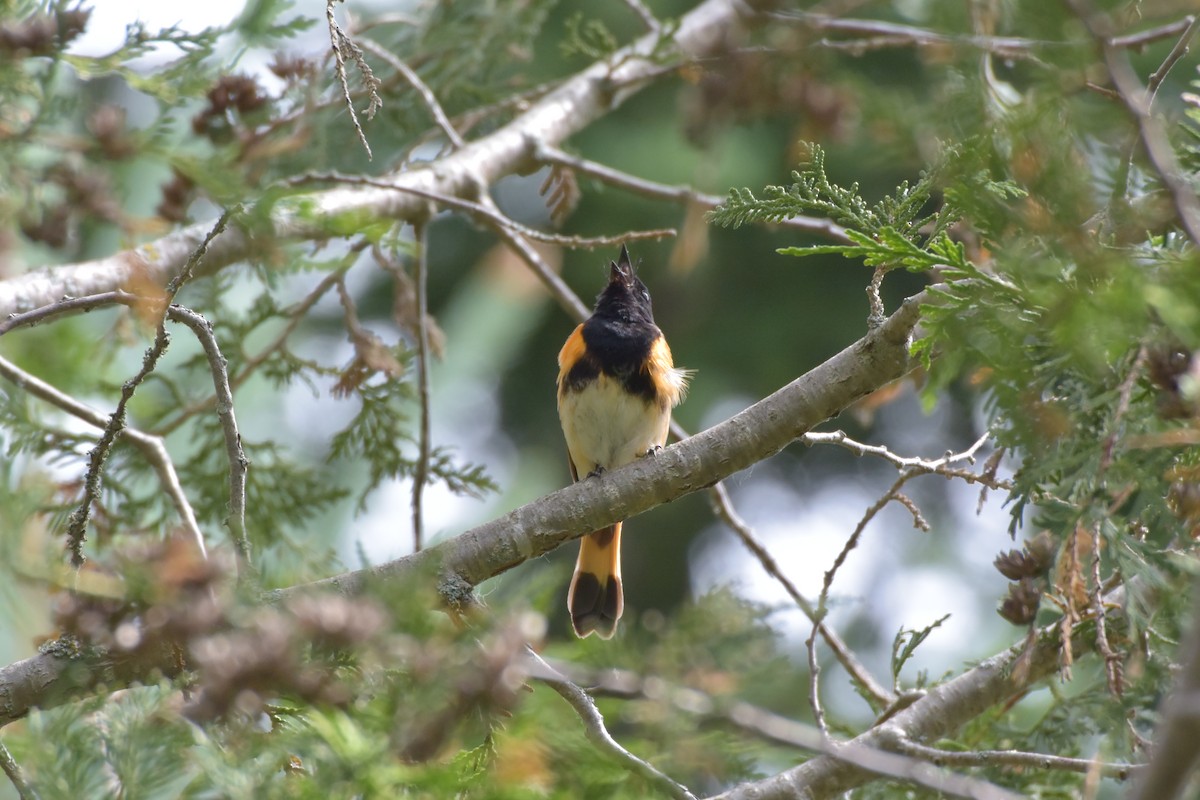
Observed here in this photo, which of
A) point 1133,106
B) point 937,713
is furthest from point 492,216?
point 1133,106

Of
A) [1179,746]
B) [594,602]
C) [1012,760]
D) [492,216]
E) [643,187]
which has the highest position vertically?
[643,187]

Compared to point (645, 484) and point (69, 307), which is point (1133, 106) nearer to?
point (645, 484)

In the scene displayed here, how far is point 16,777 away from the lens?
1967mm

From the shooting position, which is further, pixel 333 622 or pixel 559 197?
pixel 559 197

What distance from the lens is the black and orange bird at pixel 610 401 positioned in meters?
4.12

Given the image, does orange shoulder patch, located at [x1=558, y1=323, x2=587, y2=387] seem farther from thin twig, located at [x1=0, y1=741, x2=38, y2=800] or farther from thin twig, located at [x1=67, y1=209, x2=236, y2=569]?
thin twig, located at [x1=0, y1=741, x2=38, y2=800]

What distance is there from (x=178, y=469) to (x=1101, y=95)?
10.2 feet

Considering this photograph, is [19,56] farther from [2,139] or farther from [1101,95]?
[1101,95]

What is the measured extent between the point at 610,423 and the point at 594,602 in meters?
0.83

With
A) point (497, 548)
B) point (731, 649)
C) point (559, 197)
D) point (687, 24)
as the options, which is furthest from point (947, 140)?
point (687, 24)

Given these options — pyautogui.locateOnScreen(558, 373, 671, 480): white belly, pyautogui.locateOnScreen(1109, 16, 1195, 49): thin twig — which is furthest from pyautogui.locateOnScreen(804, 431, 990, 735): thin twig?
pyautogui.locateOnScreen(1109, 16, 1195, 49): thin twig

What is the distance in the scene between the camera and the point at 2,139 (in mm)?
3373

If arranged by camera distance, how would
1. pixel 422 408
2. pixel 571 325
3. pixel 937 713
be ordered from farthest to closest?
pixel 571 325 < pixel 422 408 < pixel 937 713

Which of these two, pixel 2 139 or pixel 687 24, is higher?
pixel 687 24
